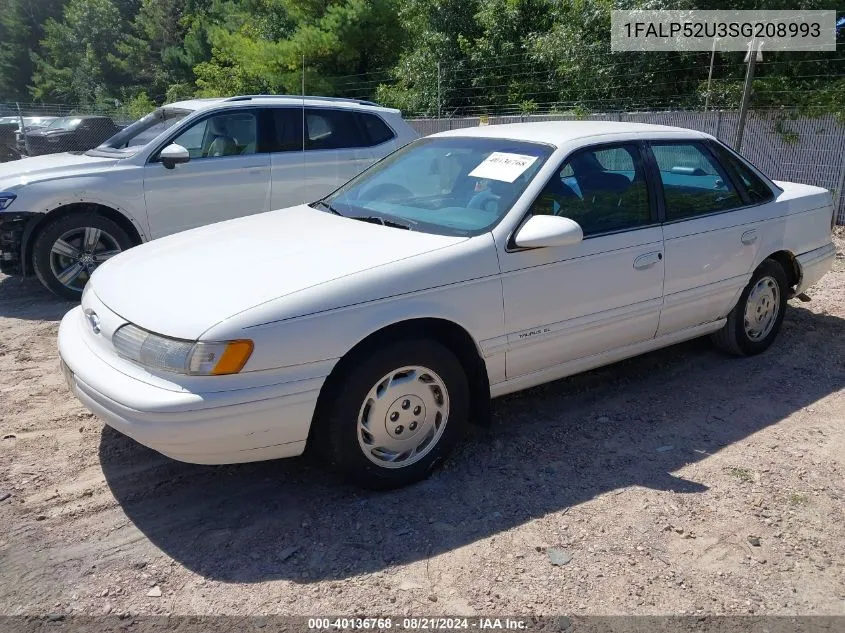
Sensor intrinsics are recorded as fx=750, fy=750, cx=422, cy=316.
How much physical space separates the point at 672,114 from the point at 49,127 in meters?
14.5

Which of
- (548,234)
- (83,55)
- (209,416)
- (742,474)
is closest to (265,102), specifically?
(548,234)

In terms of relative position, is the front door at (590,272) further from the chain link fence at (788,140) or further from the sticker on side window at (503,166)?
the chain link fence at (788,140)

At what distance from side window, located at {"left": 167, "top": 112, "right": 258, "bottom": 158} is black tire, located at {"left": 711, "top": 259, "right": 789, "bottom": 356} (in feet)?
15.3

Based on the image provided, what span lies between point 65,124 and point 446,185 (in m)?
16.9

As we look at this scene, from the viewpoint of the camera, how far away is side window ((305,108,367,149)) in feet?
25.2

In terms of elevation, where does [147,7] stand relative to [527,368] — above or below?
above

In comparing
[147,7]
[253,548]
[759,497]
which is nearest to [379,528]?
[253,548]

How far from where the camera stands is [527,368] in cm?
390

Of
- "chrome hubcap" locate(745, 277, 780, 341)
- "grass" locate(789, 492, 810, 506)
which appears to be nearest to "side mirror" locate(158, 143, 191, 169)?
"chrome hubcap" locate(745, 277, 780, 341)

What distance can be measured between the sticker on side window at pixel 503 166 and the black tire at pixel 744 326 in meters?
2.00

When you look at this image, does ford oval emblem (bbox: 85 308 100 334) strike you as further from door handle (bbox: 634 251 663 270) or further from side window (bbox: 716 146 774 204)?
side window (bbox: 716 146 774 204)

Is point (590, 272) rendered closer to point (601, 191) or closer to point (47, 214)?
point (601, 191)

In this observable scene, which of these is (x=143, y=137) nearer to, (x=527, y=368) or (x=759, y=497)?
(x=527, y=368)

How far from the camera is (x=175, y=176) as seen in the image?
690 centimetres
